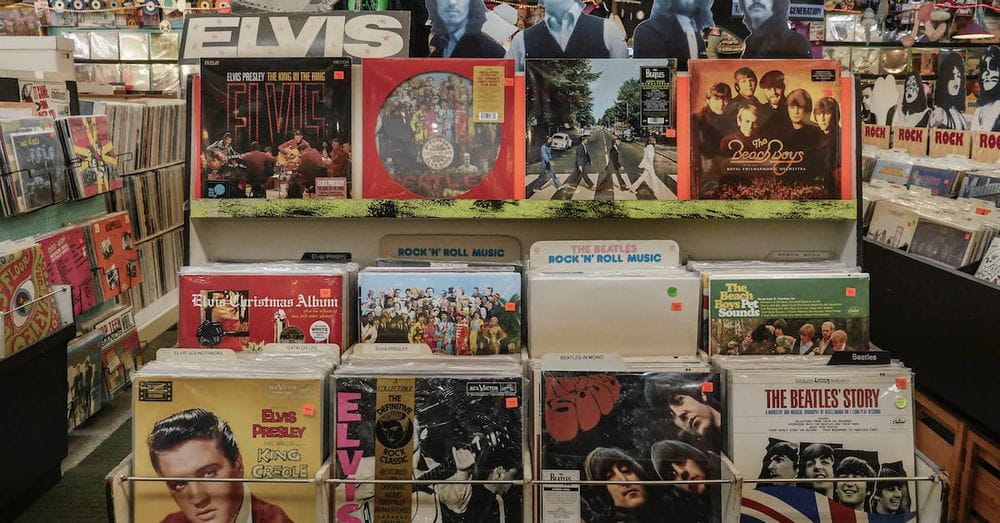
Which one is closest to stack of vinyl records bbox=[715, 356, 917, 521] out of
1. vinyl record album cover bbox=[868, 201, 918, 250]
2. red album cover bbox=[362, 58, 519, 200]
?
red album cover bbox=[362, 58, 519, 200]

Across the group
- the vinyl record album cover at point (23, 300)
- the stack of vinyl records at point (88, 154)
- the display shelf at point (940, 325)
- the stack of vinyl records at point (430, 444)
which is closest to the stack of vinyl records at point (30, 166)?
the stack of vinyl records at point (88, 154)

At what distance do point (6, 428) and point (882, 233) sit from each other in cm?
335

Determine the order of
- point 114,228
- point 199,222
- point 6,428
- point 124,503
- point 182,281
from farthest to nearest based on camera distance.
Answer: point 114,228, point 6,428, point 199,222, point 182,281, point 124,503

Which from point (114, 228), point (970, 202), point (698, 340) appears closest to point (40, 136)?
point (114, 228)

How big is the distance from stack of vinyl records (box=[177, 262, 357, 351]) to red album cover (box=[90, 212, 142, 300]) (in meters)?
2.35

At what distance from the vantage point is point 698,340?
1.78 metres

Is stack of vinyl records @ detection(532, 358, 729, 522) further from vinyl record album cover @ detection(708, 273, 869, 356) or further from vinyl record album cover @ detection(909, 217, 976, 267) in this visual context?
vinyl record album cover @ detection(909, 217, 976, 267)

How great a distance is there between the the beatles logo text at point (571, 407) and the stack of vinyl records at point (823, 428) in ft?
0.89

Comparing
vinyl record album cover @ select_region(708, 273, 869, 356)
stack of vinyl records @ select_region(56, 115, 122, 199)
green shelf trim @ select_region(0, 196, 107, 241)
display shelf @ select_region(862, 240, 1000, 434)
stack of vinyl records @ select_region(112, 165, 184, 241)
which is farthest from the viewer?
stack of vinyl records @ select_region(112, 165, 184, 241)

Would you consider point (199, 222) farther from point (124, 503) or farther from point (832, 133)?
point (832, 133)

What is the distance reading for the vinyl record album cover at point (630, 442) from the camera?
1580 mm

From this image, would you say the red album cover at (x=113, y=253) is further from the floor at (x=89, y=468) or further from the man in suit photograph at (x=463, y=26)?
the man in suit photograph at (x=463, y=26)

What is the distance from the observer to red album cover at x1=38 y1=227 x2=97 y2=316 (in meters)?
3.35

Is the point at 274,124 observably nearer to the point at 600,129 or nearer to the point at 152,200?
the point at 600,129
